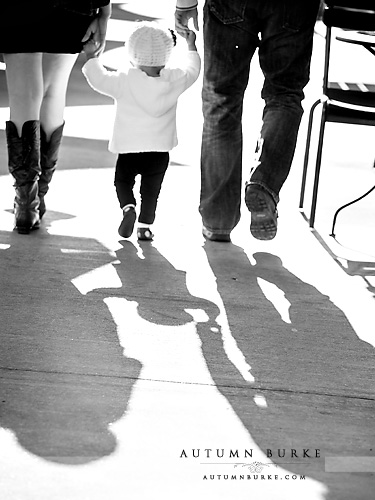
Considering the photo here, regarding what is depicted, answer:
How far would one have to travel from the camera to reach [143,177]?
4.38m

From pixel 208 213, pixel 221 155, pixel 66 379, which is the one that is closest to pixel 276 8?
pixel 221 155

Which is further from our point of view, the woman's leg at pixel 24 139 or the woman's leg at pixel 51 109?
the woman's leg at pixel 51 109

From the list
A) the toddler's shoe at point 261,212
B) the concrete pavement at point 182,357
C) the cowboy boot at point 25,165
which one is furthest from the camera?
the cowboy boot at point 25,165

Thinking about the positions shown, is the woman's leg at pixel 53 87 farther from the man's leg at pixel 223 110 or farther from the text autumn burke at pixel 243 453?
the text autumn burke at pixel 243 453

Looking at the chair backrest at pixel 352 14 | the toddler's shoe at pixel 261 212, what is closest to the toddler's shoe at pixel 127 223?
the toddler's shoe at pixel 261 212

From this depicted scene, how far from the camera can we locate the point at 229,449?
260 centimetres

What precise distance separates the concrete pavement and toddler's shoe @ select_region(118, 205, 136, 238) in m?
0.06

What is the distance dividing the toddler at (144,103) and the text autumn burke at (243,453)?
1828 mm

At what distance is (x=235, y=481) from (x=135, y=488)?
26cm

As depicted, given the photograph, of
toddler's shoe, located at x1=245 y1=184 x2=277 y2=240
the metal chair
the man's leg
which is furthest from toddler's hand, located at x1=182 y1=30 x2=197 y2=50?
toddler's shoe, located at x1=245 y1=184 x2=277 y2=240

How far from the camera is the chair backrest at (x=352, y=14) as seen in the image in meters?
4.30

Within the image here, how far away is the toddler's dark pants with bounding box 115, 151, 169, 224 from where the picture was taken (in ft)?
14.3

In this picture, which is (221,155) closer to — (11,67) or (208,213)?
(208,213)

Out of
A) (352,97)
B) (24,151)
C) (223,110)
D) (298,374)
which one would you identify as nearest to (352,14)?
(352,97)
